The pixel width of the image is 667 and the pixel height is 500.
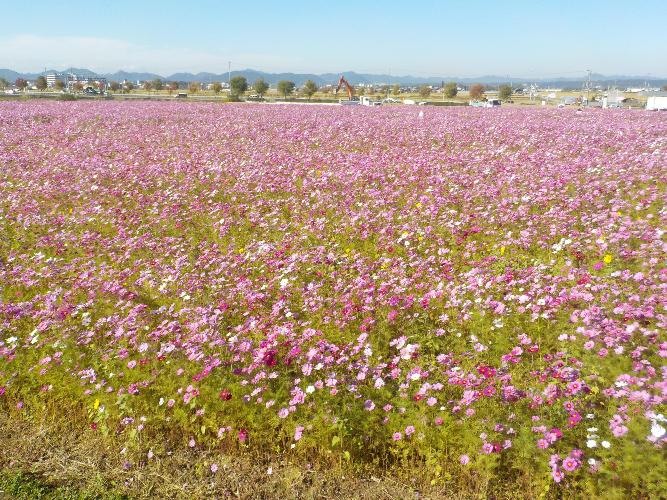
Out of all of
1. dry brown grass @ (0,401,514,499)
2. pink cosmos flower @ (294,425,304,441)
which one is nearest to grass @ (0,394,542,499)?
dry brown grass @ (0,401,514,499)

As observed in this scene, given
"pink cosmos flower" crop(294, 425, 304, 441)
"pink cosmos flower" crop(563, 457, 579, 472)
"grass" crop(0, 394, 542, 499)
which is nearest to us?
"pink cosmos flower" crop(563, 457, 579, 472)

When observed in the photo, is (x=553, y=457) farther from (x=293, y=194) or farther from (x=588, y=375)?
(x=293, y=194)

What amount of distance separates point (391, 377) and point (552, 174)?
26.4 ft

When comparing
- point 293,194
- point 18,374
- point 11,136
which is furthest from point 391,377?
point 11,136

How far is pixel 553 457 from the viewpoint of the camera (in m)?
3.18

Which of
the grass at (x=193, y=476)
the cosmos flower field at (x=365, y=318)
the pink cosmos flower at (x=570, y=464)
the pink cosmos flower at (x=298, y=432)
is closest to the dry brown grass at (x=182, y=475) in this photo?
the grass at (x=193, y=476)

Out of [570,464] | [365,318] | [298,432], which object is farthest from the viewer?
[365,318]

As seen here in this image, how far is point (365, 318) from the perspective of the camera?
498 centimetres

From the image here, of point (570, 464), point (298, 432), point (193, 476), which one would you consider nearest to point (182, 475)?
point (193, 476)

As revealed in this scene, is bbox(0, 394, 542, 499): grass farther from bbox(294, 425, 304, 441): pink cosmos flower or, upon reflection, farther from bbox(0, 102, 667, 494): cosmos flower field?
bbox(294, 425, 304, 441): pink cosmos flower

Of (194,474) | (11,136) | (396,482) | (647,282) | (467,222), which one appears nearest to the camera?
(396,482)

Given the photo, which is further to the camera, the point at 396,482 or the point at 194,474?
the point at 194,474

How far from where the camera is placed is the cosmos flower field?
11.7 ft

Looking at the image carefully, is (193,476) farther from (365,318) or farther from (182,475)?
(365,318)
